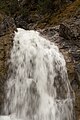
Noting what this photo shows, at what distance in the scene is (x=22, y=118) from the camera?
1942cm

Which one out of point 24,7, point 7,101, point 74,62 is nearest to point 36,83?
point 7,101

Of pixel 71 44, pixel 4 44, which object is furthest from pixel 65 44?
pixel 4 44

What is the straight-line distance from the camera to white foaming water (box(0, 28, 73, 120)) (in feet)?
65.6

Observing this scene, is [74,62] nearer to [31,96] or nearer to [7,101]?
[31,96]

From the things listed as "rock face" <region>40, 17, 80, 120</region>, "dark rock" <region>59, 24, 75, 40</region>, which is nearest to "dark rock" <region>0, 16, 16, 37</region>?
"rock face" <region>40, 17, 80, 120</region>

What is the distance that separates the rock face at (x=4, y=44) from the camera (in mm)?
21094

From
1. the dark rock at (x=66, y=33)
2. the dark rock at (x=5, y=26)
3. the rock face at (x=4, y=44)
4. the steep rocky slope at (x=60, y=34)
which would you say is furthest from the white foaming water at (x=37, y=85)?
the dark rock at (x=66, y=33)

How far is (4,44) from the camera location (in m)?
23.2

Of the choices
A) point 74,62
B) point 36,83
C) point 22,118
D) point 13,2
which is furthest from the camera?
point 13,2

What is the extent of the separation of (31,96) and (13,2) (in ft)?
94.4

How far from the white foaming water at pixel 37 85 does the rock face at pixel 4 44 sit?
46cm

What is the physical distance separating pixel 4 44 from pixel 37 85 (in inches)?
190

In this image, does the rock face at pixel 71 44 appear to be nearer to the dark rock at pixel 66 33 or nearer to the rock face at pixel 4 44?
the dark rock at pixel 66 33

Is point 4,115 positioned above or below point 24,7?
below
